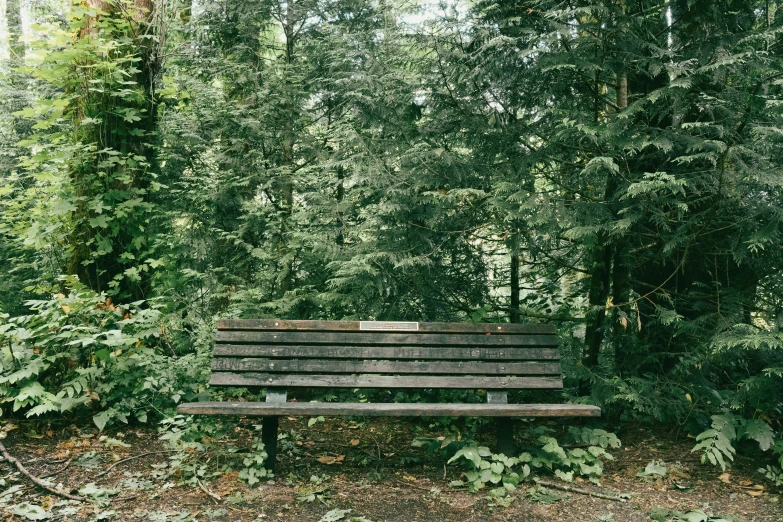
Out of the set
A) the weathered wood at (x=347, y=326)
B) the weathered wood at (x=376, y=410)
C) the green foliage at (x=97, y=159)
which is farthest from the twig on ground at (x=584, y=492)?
the green foliage at (x=97, y=159)

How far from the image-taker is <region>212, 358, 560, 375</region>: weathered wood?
4.04m

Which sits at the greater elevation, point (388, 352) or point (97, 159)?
point (97, 159)

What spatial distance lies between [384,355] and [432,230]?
1325 mm

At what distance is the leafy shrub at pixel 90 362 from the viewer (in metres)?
4.23

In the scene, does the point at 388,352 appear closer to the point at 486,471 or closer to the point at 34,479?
the point at 486,471

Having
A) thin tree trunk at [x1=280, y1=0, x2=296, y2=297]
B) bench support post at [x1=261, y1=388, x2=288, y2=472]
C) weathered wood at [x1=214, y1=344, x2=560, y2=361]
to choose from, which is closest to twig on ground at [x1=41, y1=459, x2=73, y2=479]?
weathered wood at [x1=214, y1=344, x2=560, y2=361]

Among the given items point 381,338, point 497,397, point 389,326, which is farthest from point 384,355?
point 497,397

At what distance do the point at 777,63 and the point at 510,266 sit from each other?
281cm

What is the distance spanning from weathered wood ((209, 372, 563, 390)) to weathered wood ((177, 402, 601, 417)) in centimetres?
23

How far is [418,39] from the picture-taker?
462cm

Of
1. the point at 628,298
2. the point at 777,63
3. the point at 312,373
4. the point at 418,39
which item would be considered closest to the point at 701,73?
the point at 777,63

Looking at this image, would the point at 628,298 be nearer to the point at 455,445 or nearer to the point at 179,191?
the point at 455,445

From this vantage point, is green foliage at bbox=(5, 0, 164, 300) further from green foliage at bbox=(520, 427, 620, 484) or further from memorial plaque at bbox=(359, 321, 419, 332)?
green foliage at bbox=(520, 427, 620, 484)

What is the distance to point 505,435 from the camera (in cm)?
397
